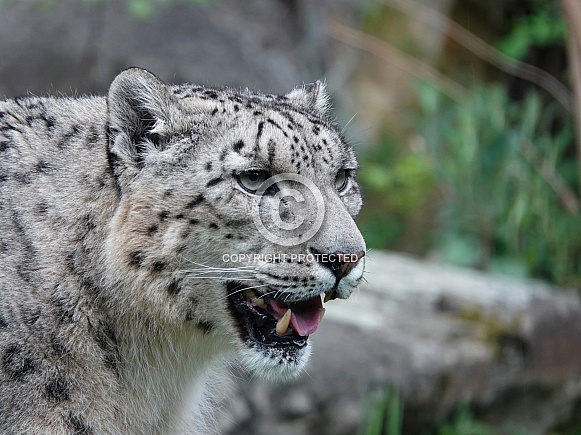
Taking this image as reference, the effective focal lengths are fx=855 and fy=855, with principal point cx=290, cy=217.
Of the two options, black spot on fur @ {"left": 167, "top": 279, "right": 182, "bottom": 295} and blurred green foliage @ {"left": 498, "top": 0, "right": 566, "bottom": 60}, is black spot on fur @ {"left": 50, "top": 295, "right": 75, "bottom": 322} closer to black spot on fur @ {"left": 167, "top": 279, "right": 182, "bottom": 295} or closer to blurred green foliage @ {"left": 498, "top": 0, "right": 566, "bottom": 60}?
black spot on fur @ {"left": 167, "top": 279, "right": 182, "bottom": 295}

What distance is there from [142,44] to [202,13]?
1.14m

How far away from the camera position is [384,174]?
13.0m

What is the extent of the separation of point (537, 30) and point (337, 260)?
33.2 feet

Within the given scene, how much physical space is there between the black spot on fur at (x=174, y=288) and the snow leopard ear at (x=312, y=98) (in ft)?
4.00

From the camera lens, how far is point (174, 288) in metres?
3.95

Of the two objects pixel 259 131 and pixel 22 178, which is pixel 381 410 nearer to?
pixel 259 131

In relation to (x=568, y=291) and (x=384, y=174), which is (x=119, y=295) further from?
(x=384, y=174)

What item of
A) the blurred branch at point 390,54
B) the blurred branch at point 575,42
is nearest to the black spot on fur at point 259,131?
the blurred branch at point 575,42

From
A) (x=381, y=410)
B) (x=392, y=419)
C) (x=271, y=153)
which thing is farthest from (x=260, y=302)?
(x=392, y=419)

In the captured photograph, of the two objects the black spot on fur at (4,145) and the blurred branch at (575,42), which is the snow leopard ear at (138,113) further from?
the blurred branch at (575,42)

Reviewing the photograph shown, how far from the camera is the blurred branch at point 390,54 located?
44.4 feet

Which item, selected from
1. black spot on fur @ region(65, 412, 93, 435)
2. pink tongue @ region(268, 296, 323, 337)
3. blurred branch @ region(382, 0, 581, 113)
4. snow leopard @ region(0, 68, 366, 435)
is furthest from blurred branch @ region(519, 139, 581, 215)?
black spot on fur @ region(65, 412, 93, 435)

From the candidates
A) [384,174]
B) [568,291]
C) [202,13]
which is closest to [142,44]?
[202,13]

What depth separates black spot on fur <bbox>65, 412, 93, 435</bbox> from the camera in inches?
154
